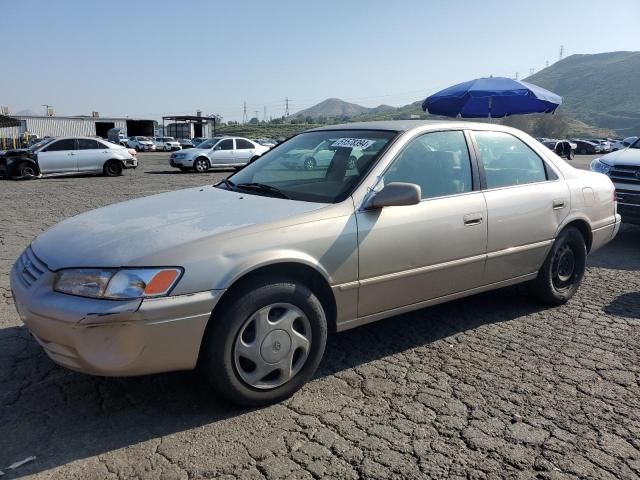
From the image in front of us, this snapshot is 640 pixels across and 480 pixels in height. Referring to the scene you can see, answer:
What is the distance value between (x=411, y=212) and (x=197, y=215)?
1354mm

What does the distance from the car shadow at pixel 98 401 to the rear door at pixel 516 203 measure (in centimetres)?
75

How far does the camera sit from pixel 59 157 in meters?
17.7

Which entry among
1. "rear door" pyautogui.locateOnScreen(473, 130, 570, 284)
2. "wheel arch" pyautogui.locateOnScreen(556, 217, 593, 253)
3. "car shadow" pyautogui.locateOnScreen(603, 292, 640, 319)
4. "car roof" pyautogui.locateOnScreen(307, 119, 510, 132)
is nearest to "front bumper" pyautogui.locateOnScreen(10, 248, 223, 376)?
"car roof" pyautogui.locateOnScreen(307, 119, 510, 132)

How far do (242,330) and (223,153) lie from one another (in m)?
20.1

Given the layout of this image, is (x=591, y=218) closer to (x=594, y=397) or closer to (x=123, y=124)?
(x=594, y=397)

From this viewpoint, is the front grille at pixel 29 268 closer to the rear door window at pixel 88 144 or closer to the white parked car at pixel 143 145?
the rear door window at pixel 88 144

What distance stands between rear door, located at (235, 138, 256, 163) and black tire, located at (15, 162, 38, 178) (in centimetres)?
781

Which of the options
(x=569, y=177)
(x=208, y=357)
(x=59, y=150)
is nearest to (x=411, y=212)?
(x=208, y=357)

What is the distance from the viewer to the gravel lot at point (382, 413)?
244cm

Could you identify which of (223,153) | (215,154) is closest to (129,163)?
(215,154)

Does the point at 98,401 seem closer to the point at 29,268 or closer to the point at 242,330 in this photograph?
the point at 29,268

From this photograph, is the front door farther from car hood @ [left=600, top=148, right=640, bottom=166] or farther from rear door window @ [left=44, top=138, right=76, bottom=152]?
rear door window @ [left=44, top=138, right=76, bottom=152]

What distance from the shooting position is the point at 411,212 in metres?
3.44

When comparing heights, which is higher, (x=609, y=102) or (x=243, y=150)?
(x=609, y=102)
